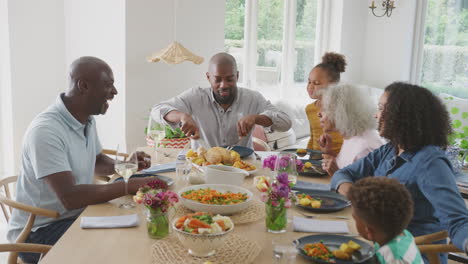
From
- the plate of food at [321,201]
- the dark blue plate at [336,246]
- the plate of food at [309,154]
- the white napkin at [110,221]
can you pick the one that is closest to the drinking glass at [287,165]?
the plate of food at [321,201]

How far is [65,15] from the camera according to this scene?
4.13 m

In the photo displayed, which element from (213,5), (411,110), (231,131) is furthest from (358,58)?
(411,110)

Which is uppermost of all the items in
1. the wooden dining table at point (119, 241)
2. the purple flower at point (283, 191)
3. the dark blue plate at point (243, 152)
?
the purple flower at point (283, 191)

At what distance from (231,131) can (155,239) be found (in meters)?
1.68

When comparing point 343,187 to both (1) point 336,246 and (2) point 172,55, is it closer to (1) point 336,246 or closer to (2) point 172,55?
(1) point 336,246

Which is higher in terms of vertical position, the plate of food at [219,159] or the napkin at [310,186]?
the plate of food at [219,159]

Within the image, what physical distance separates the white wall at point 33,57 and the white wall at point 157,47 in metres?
0.68

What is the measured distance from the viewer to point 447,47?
6332mm

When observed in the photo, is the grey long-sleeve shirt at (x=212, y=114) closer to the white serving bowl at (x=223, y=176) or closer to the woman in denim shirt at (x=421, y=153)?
the white serving bowl at (x=223, y=176)

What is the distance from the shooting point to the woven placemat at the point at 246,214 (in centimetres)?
173

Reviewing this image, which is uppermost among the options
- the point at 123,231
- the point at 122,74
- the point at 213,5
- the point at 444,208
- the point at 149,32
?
the point at 213,5

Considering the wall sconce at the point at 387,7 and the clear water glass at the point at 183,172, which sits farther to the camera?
the wall sconce at the point at 387,7

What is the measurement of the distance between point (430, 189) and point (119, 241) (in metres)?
1.11

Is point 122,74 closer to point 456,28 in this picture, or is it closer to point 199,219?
point 199,219
